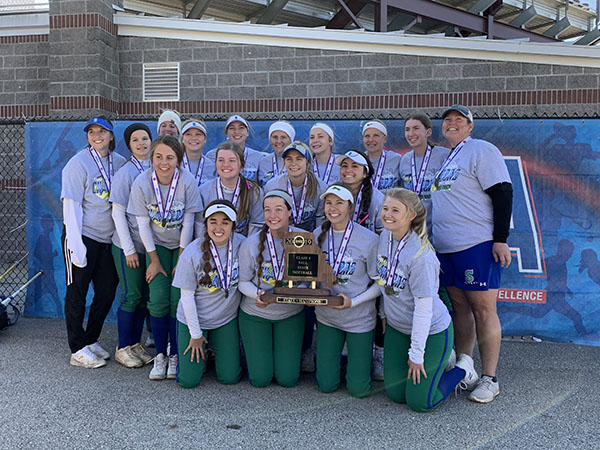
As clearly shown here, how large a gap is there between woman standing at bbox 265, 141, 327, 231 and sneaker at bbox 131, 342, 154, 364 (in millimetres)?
1791

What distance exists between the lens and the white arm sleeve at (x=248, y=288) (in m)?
3.97

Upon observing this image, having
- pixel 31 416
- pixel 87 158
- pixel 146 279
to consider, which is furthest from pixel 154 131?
pixel 31 416

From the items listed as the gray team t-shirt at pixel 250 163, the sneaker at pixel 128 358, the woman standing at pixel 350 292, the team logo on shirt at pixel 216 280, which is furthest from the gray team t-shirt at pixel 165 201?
the woman standing at pixel 350 292

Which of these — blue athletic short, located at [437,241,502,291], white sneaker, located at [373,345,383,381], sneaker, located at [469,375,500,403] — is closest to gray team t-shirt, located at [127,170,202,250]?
white sneaker, located at [373,345,383,381]

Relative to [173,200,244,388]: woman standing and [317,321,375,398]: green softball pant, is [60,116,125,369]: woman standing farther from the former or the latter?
[317,321,375,398]: green softball pant

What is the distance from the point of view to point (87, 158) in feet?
15.0

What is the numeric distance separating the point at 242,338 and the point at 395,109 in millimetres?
5813

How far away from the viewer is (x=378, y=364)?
4.37 m

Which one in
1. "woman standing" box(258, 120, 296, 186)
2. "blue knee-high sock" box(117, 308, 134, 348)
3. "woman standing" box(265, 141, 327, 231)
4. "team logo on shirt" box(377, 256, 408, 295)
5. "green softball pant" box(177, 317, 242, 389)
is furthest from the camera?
"woman standing" box(258, 120, 296, 186)

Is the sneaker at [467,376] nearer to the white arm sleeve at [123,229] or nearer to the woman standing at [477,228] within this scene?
the woman standing at [477,228]

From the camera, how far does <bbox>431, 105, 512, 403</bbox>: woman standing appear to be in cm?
391

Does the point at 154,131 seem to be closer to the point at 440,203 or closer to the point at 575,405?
the point at 440,203

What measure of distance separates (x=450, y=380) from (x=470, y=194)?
140 centimetres

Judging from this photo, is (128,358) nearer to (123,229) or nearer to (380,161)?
(123,229)
